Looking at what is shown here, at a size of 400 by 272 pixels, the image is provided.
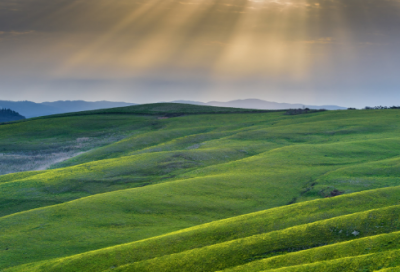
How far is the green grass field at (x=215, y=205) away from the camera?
22156 mm

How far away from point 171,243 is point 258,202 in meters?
16.8

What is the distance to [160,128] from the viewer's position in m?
104

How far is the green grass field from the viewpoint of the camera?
72.7ft

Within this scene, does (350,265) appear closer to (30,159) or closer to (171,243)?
(171,243)

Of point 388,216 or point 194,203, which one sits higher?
point 388,216

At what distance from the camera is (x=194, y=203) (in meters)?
38.1

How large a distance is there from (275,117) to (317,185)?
71.5 metres

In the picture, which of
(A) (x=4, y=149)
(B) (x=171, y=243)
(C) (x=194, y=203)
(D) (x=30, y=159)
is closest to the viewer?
(B) (x=171, y=243)

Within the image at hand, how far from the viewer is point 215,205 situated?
38.1 metres

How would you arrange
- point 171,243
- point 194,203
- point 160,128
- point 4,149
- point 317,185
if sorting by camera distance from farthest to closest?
point 160,128 < point 4,149 < point 317,185 < point 194,203 < point 171,243

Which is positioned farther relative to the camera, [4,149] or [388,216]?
[4,149]

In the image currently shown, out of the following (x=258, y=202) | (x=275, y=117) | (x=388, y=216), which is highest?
(x=275, y=117)

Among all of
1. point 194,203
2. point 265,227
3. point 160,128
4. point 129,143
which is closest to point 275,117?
point 160,128

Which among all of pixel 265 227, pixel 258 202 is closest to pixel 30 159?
pixel 258 202
